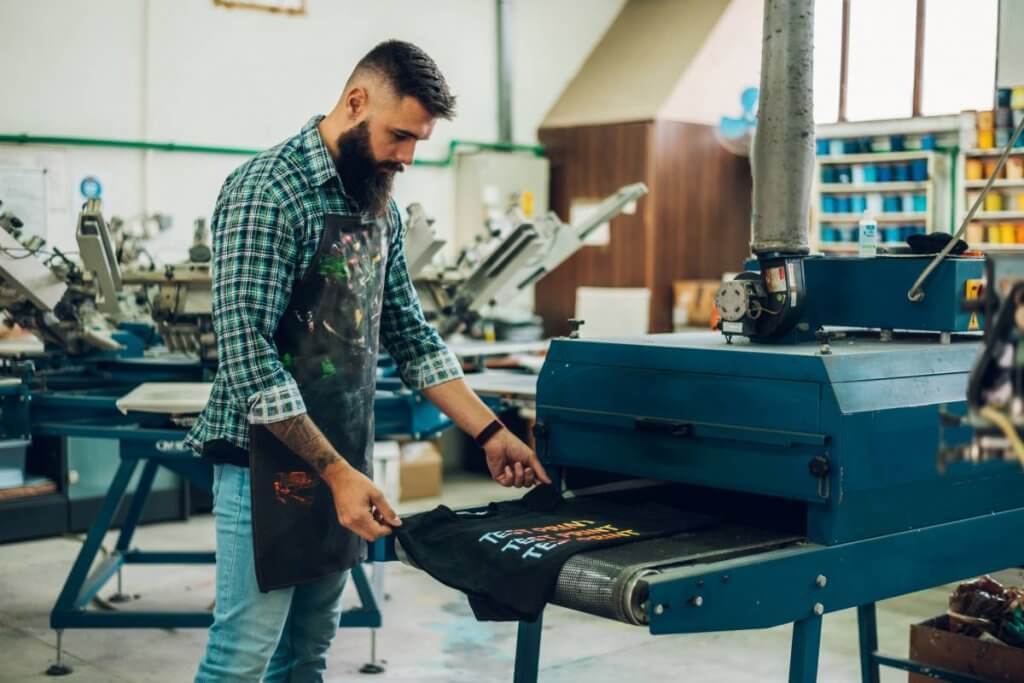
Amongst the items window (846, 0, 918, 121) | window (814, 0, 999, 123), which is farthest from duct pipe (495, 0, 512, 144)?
window (846, 0, 918, 121)

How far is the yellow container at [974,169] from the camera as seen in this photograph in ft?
23.1

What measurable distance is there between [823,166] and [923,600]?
12.9 ft

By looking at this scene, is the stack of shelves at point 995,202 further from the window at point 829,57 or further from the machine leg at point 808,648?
the machine leg at point 808,648

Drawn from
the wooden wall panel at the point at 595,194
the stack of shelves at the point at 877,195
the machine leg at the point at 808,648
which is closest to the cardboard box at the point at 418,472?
the wooden wall panel at the point at 595,194

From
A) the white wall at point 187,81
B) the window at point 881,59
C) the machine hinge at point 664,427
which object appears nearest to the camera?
the machine hinge at point 664,427

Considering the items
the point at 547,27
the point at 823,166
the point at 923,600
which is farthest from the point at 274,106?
the point at 923,600

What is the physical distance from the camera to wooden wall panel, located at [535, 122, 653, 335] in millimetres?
7602

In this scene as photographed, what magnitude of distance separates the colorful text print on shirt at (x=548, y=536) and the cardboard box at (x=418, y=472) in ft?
14.1

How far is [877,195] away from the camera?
25.0ft

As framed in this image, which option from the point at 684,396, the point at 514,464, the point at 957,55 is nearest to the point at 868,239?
the point at 684,396

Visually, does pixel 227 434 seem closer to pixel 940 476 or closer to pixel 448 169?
pixel 940 476

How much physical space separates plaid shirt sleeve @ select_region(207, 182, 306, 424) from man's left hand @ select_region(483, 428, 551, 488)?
41cm

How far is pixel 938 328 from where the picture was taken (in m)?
2.17

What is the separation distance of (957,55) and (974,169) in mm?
1151
